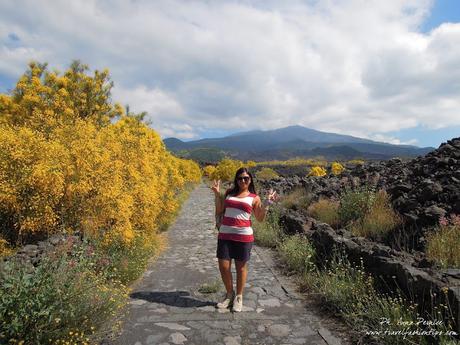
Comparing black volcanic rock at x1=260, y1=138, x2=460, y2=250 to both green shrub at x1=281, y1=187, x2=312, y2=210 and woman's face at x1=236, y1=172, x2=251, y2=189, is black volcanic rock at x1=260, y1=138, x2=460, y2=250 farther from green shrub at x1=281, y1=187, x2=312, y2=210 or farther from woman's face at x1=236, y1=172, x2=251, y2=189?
woman's face at x1=236, y1=172, x2=251, y2=189

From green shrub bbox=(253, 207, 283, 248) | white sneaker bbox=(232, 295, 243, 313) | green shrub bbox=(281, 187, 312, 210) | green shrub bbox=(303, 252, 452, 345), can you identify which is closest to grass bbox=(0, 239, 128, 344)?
white sneaker bbox=(232, 295, 243, 313)

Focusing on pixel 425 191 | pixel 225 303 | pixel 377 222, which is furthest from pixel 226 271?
pixel 425 191

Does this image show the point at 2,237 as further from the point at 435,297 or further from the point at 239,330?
the point at 435,297

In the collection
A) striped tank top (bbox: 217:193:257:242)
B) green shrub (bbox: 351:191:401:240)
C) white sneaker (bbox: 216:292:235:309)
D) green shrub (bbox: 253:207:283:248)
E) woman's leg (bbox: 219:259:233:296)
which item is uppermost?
striped tank top (bbox: 217:193:257:242)

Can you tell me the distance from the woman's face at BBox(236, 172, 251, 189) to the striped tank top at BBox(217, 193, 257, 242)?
18cm

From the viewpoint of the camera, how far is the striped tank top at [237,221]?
4859 mm

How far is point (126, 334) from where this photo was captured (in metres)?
4.10

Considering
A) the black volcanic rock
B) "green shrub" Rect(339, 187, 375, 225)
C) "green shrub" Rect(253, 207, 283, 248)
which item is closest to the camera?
the black volcanic rock

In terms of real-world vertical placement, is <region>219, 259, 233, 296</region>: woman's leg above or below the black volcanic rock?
below

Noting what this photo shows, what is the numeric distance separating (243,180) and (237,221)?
574 millimetres

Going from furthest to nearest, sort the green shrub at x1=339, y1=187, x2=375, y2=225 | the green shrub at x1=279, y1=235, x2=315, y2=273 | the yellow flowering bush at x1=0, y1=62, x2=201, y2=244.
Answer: the green shrub at x1=339, y1=187, x2=375, y2=225 → the green shrub at x1=279, y1=235, x2=315, y2=273 → the yellow flowering bush at x1=0, y1=62, x2=201, y2=244

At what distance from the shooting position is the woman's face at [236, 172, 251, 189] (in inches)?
196

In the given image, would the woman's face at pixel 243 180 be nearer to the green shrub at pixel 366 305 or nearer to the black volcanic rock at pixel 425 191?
the green shrub at pixel 366 305

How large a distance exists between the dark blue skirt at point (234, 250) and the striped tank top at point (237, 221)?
7cm
